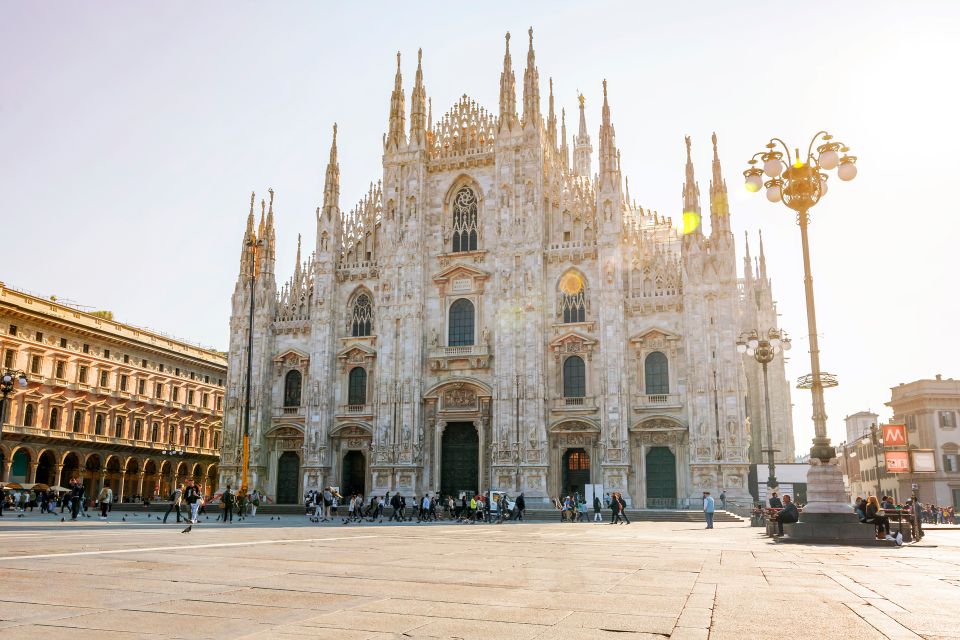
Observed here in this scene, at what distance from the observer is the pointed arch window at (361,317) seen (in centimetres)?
4409

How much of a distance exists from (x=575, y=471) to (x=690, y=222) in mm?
13512

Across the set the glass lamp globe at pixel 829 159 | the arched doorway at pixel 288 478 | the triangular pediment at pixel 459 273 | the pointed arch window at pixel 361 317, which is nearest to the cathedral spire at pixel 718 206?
the triangular pediment at pixel 459 273

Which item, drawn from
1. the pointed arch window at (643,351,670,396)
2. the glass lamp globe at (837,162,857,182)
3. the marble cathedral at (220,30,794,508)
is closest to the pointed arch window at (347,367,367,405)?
the marble cathedral at (220,30,794,508)

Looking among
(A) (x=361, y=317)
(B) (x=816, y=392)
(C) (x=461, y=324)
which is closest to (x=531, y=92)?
(C) (x=461, y=324)

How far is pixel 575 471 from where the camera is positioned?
38969 mm

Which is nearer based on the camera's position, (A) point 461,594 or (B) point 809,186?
(A) point 461,594

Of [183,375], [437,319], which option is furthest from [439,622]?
[183,375]

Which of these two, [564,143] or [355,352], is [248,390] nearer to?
[355,352]

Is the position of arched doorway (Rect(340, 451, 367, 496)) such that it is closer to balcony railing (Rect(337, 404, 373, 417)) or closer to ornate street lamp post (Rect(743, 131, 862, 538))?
balcony railing (Rect(337, 404, 373, 417))

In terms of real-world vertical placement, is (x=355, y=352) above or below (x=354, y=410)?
above

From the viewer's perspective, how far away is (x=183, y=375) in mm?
64188

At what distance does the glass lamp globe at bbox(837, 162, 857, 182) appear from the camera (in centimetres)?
1848

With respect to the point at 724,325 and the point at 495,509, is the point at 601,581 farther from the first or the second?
the point at 724,325

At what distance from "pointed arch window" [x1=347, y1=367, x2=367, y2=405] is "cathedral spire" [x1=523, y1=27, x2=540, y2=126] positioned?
1622 cm
